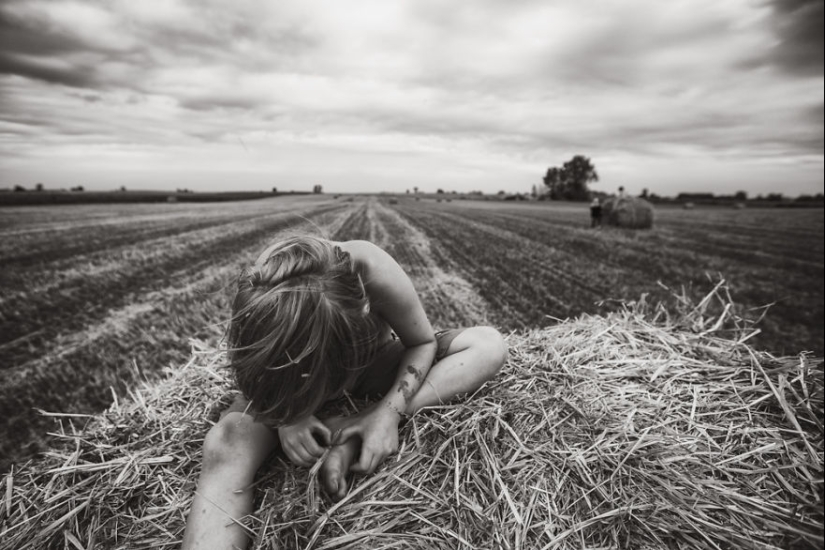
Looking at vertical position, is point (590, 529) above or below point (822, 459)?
below

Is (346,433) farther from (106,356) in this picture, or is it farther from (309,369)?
(106,356)

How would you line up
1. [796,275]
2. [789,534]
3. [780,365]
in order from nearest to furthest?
[789,534]
[780,365]
[796,275]

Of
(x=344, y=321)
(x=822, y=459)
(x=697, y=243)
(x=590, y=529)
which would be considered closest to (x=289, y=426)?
(x=344, y=321)

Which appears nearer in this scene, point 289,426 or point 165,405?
point 289,426

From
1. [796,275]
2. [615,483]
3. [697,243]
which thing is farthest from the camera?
[697,243]

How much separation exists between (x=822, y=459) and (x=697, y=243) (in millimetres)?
14684

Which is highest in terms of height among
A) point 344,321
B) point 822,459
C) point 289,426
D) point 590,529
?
point 344,321

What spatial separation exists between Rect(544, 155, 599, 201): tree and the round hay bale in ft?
228

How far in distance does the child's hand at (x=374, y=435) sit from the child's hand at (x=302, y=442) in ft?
0.28

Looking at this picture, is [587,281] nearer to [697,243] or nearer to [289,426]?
[289,426]

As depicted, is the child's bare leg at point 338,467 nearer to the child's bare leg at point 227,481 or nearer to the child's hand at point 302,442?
the child's hand at point 302,442

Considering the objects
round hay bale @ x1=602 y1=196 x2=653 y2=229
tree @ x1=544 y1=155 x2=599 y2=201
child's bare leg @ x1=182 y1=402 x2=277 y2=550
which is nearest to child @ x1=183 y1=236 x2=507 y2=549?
child's bare leg @ x1=182 y1=402 x2=277 y2=550

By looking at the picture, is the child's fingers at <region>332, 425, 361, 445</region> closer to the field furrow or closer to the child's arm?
the child's arm

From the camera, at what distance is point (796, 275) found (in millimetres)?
8922
